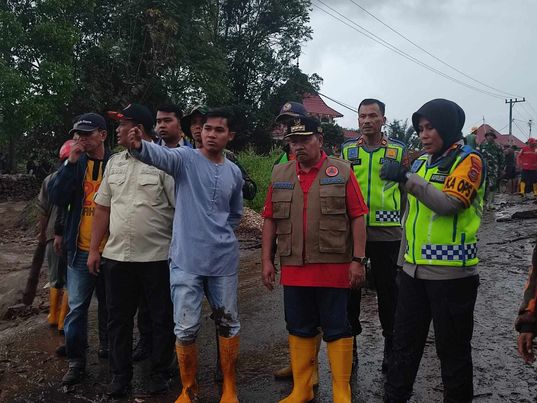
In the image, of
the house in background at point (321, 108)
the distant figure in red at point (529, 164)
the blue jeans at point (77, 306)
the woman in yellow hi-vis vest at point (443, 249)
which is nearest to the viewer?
the woman in yellow hi-vis vest at point (443, 249)

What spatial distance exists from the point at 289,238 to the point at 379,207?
0.95 m

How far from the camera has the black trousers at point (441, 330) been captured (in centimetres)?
281

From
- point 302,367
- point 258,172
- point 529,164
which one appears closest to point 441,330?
point 302,367

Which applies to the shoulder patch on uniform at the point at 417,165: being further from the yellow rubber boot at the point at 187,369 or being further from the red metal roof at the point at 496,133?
the red metal roof at the point at 496,133

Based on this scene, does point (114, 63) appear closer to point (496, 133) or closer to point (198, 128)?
point (198, 128)

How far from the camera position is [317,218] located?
3209mm

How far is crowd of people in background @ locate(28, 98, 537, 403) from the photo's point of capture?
2838mm

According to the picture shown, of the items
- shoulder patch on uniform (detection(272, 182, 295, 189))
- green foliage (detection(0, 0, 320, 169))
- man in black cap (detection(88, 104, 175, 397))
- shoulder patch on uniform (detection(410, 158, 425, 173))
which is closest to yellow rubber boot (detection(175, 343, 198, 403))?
man in black cap (detection(88, 104, 175, 397))

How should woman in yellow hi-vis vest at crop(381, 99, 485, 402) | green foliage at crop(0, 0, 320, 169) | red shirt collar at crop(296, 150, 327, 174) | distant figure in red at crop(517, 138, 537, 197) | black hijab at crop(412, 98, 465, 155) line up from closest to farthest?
woman in yellow hi-vis vest at crop(381, 99, 485, 402) < black hijab at crop(412, 98, 465, 155) < red shirt collar at crop(296, 150, 327, 174) < distant figure in red at crop(517, 138, 537, 197) < green foliage at crop(0, 0, 320, 169)

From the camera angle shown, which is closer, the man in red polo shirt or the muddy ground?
the man in red polo shirt

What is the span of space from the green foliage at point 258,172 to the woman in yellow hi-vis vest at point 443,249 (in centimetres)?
955

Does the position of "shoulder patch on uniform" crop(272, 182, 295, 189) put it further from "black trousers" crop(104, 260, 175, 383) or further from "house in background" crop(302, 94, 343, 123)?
"house in background" crop(302, 94, 343, 123)

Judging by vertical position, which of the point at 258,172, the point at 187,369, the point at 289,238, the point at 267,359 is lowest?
the point at 267,359

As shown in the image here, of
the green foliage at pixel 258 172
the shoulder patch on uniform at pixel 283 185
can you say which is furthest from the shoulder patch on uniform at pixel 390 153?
the green foliage at pixel 258 172
